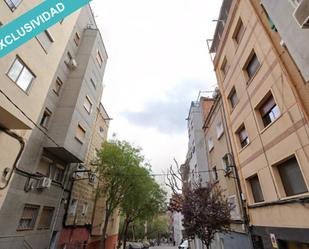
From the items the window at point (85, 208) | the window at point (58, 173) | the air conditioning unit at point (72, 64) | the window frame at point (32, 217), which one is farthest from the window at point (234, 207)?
the air conditioning unit at point (72, 64)

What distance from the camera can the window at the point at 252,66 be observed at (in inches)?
368

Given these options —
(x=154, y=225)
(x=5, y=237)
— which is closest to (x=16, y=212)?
(x=5, y=237)

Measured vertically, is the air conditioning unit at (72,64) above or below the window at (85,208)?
above

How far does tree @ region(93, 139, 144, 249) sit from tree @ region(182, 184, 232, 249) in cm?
823

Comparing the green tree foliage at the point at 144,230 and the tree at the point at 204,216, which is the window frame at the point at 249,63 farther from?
the green tree foliage at the point at 144,230

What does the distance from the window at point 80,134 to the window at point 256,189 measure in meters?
10.9

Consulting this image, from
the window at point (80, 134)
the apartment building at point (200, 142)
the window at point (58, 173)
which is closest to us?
the window at point (58, 173)

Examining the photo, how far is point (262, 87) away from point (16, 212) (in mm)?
12638

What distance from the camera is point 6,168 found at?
8.84 m

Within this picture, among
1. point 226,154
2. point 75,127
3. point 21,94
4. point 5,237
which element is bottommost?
point 5,237

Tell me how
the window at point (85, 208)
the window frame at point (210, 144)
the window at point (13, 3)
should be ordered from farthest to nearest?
the window at point (85, 208), the window frame at point (210, 144), the window at point (13, 3)

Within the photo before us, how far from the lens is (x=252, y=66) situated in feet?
32.1

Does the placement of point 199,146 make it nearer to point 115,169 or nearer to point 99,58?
point 115,169

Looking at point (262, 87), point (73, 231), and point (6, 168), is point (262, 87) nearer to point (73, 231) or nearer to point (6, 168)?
point (6, 168)
